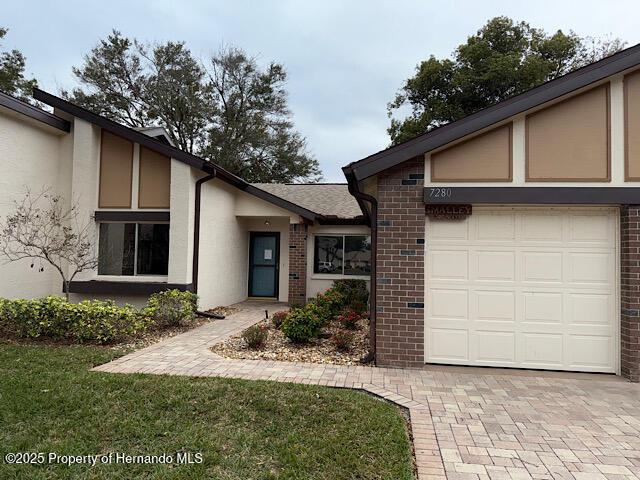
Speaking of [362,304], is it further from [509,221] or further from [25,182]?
[25,182]

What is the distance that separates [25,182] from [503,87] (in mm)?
22405

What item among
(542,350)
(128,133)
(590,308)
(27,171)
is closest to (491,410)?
(542,350)

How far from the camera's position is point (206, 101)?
28422 mm

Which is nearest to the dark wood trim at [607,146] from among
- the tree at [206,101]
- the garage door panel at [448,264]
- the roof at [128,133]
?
the garage door panel at [448,264]

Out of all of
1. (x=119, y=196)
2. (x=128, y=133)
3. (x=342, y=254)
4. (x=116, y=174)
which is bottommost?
(x=342, y=254)

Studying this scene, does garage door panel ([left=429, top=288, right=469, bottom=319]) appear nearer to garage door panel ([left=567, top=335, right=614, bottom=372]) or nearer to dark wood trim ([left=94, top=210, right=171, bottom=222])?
garage door panel ([left=567, top=335, right=614, bottom=372])

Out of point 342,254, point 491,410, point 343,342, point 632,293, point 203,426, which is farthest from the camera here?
point 342,254

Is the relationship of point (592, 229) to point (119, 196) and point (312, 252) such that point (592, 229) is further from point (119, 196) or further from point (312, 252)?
point (119, 196)

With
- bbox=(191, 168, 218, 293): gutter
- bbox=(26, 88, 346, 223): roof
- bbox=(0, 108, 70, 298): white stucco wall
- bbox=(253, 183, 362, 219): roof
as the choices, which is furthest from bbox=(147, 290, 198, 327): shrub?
bbox=(253, 183, 362, 219): roof

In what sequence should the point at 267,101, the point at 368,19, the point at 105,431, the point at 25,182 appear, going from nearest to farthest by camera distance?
1. the point at 105,431
2. the point at 25,182
3. the point at 368,19
4. the point at 267,101

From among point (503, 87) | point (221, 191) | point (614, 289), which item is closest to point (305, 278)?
point (221, 191)

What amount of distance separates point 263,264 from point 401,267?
8.14m

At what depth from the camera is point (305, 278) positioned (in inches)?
488

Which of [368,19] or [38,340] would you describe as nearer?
[38,340]
